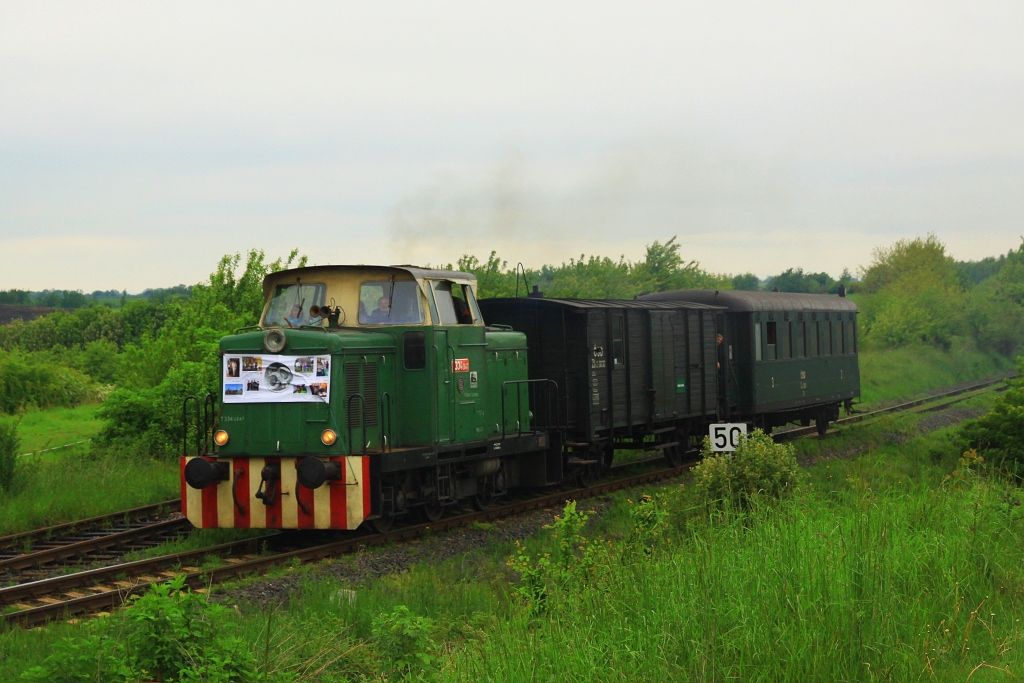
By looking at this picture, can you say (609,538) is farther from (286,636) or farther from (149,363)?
(149,363)

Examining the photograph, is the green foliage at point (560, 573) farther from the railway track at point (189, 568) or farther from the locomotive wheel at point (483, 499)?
the locomotive wheel at point (483, 499)

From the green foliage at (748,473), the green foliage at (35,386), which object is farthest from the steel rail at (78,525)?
the green foliage at (35,386)

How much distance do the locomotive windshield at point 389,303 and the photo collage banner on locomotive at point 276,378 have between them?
111cm

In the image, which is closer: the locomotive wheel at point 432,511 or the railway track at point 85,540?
the railway track at point 85,540

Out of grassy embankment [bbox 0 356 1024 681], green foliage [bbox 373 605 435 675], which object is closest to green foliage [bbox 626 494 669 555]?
grassy embankment [bbox 0 356 1024 681]

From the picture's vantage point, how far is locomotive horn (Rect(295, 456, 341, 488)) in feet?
40.6

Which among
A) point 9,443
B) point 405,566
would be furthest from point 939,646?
point 9,443

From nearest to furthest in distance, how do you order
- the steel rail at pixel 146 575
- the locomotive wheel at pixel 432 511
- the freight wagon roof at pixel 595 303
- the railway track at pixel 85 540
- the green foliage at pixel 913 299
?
the steel rail at pixel 146 575
the railway track at pixel 85 540
the locomotive wheel at pixel 432 511
the freight wagon roof at pixel 595 303
the green foliage at pixel 913 299

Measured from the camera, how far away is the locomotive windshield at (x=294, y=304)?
13.8m

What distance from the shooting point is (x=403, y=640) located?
7762 millimetres

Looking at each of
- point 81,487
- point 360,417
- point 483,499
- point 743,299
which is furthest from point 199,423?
point 743,299

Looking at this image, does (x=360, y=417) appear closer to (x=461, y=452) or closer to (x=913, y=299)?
(x=461, y=452)

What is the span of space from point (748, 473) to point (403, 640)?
6230 millimetres

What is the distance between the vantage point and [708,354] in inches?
869
